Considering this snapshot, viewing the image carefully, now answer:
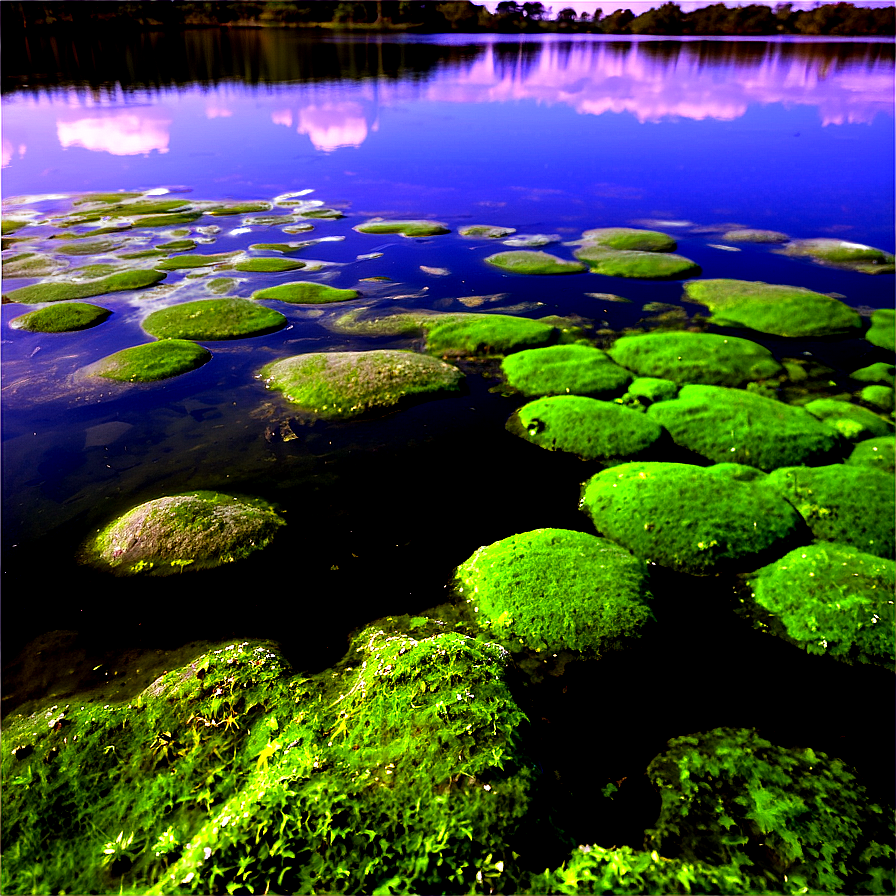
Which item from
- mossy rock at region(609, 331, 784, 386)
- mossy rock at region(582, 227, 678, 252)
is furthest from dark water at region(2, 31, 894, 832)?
mossy rock at region(609, 331, 784, 386)

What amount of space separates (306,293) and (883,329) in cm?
2221

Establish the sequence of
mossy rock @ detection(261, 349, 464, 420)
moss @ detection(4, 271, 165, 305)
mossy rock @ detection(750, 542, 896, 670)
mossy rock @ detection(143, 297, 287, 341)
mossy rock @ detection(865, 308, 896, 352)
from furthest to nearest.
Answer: moss @ detection(4, 271, 165, 305) → mossy rock @ detection(143, 297, 287, 341) → mossy rock @ detection(865, 308, 896, 352) → mossy rock @ detection(261, 349, 464, 420) → mossy rock @ detection(750, 542, 896, 670)

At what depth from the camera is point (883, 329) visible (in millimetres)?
20781

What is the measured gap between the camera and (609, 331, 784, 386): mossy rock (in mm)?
17422

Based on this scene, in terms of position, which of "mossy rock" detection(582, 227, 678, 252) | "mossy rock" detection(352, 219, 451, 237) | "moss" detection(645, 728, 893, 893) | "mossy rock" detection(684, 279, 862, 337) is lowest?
"moss" detection(645, 728, 893, 893)

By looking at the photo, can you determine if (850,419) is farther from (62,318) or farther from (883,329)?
(62,318)

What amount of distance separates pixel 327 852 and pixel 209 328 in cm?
1841

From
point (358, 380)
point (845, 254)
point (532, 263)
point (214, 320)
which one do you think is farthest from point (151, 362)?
point (845, 254)

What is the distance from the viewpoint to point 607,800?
6.72 meters

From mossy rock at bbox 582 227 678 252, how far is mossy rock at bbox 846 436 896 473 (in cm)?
1881

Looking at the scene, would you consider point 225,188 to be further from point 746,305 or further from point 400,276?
point 746,305

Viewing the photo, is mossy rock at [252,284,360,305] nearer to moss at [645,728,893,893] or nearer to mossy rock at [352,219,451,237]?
mossy rock at [352,219,451,237]

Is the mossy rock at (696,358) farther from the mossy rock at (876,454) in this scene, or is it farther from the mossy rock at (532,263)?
the mossy rock at (532,263)

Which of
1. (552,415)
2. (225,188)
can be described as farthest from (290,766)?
(225,188)
